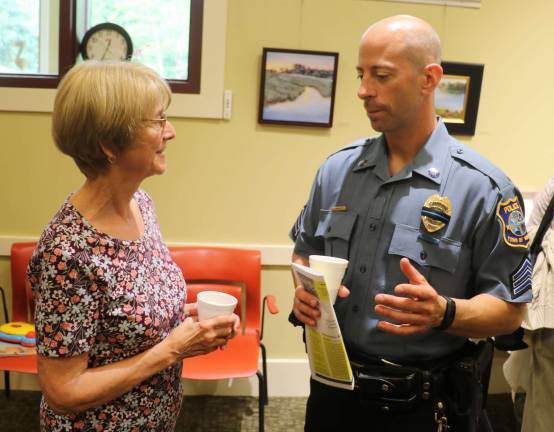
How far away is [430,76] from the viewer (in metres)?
1.47

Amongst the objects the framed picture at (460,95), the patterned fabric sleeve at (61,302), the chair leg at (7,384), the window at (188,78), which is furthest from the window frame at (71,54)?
the patterned fabric sleeve at (61,302)

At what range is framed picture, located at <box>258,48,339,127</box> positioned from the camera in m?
2.76

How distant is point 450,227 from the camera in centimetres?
140

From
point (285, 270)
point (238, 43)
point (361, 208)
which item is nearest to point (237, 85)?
point (238, 43)

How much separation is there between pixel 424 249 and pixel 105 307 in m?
0.86

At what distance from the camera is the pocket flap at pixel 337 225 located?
154cm

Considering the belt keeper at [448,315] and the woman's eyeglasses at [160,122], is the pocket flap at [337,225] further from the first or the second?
the woman's eyeglasses at [160,122]

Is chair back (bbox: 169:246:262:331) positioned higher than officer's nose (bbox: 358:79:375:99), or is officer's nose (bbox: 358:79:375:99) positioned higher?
officer's nose (bbox: 358:79:375:99)

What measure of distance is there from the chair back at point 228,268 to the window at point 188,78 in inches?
30.3

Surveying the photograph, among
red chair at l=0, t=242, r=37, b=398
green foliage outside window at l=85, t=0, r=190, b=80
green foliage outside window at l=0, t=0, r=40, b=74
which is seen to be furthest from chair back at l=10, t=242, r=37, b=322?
green foliage outside window at l=85, t=0, r=190, b=80

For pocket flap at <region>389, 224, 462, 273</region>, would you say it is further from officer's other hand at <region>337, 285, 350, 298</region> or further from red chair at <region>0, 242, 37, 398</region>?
red chair at <region>0, 242, 37, 398</region>

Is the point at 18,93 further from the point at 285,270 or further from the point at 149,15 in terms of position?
the point at 285,270

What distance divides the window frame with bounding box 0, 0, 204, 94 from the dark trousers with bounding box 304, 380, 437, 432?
1825 mm

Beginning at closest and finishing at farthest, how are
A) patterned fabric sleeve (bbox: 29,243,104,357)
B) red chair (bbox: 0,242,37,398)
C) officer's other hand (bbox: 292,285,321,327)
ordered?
patterned fabric sleeve (bbox: 29,243,104,357)
officer's other hand (bbox: 292,285,321,327)
red chair (bbox: 0,242,37,398)
